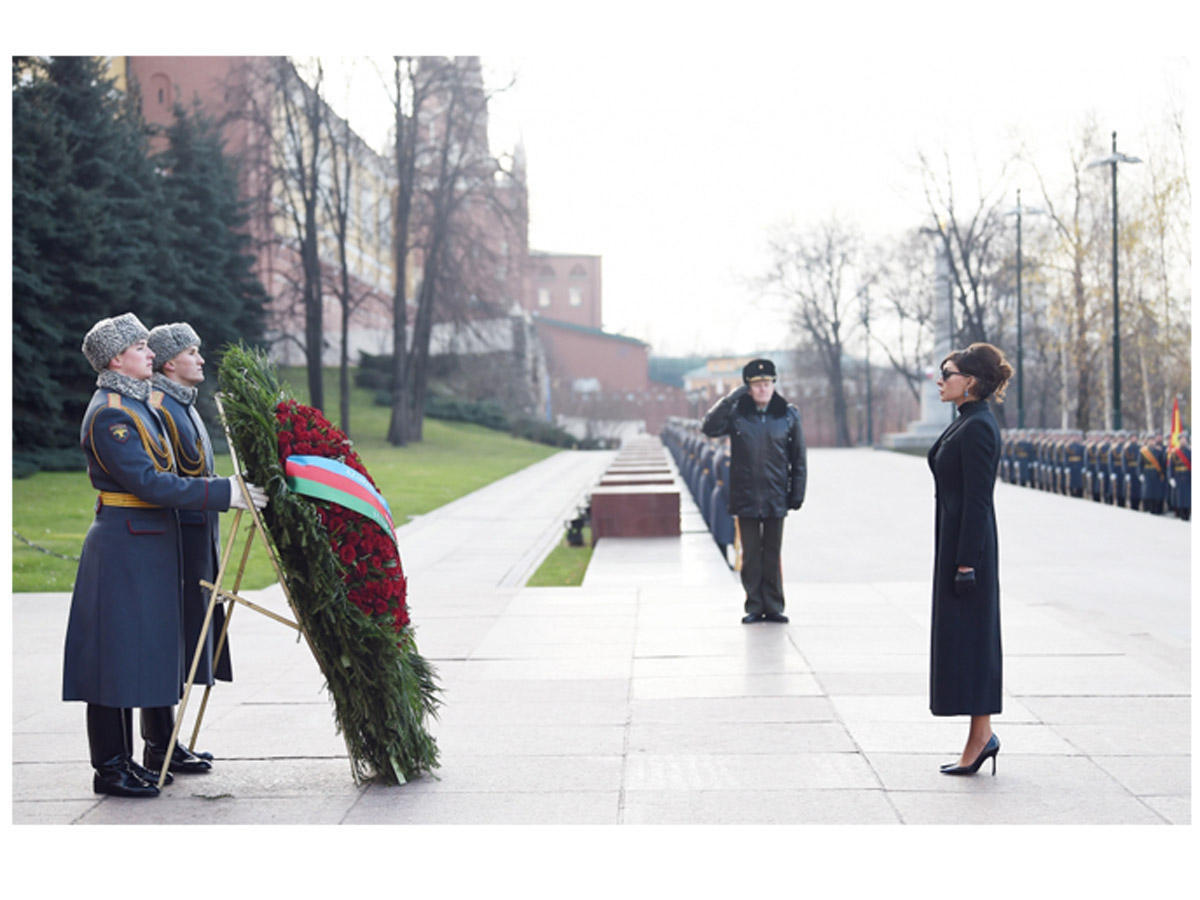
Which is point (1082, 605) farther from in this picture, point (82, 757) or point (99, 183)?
point (99, 183)

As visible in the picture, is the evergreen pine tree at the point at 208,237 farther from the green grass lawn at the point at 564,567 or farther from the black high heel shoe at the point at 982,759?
the black high heel shoe at the point at 982,759

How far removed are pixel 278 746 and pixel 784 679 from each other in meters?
3.00

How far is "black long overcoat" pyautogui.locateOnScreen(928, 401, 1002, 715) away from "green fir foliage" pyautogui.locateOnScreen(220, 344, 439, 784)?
222cm

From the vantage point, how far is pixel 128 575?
543cm

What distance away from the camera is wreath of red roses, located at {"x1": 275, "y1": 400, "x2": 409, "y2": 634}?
5.46 m

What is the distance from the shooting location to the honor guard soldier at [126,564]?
5.34 metres

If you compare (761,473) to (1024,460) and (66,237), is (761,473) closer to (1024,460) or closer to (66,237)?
(1024,460)

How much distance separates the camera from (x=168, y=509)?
557 centimetres

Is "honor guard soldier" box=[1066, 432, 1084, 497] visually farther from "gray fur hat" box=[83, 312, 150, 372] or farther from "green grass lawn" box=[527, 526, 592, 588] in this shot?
"gray fur hat" box=[83, 312, 150, 372]

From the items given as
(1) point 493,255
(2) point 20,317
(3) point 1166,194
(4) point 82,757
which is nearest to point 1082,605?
→ (4) point 82,757

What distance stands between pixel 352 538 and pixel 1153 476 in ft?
61.7

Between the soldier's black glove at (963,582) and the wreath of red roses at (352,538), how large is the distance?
232 cm

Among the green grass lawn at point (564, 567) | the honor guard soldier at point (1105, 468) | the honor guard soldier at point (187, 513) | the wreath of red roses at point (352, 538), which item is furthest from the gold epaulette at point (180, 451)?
the honor guard soldier at point (1105, 468)

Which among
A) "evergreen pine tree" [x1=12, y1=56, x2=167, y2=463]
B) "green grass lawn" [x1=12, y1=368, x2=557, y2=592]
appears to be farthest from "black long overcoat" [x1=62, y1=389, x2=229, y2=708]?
"evergreen pine tree" [x1=12, y1=56, x2=167, y2=463]
